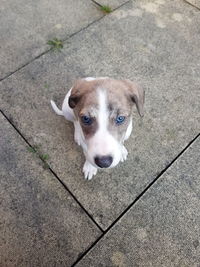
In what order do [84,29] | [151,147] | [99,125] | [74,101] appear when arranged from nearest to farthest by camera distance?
[99,125], [74,101], [151,147], [84,29]

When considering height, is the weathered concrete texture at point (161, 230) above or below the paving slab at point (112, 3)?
below

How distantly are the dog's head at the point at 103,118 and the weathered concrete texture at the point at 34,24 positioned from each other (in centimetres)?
228

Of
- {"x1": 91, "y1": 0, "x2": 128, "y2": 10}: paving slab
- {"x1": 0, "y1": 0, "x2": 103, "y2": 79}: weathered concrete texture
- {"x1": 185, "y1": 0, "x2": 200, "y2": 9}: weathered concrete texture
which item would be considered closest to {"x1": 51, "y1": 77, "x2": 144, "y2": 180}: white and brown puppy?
{"x1": 0, "y1": 0, "x2": 103, "y2": 79}: weathered concrete texture

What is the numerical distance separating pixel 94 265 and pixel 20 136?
1.93 metres

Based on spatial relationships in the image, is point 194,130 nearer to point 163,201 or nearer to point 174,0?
point 163,201

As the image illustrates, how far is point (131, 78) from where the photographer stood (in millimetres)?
4984

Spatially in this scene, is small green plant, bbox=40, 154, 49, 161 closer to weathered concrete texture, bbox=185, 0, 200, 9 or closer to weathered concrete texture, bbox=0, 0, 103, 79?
weathered concrete texture, bbox=0, 0, 103, 79

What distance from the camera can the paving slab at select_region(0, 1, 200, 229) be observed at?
414 centimetres

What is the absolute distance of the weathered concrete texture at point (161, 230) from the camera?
3.65m

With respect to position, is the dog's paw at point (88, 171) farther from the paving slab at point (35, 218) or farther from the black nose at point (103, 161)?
the black nose at point (103, 161)

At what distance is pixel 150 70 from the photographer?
16.7 feet

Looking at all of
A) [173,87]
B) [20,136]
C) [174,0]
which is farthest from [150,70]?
[20,136]

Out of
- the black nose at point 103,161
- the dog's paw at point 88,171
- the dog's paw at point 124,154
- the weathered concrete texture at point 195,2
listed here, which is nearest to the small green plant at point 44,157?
the dog's paw at point 88,171

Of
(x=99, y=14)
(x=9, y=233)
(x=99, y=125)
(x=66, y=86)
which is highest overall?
(x=99, y=125)
